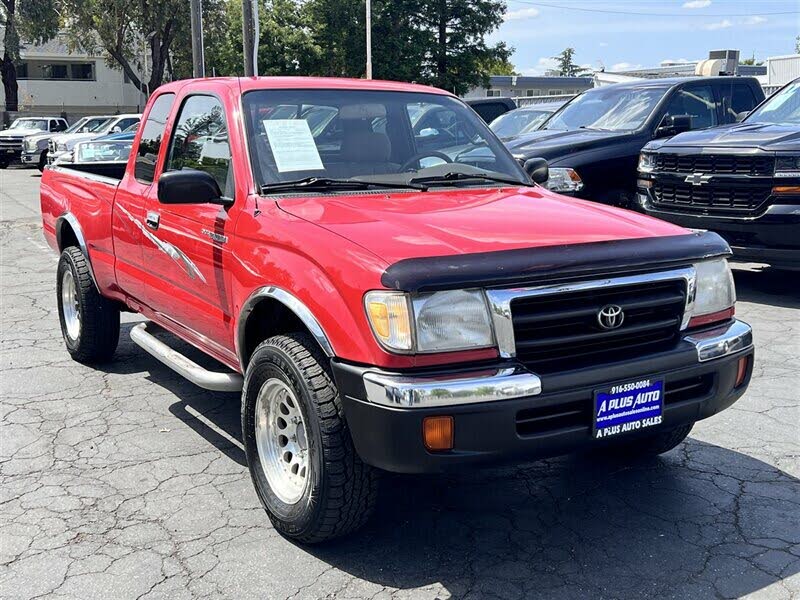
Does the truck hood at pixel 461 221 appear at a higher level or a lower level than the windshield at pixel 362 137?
lower

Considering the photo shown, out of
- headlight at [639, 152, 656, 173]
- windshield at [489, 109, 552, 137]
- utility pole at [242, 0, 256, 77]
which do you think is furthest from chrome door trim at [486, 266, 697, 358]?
utility pole at [242, 0, 256, 77]

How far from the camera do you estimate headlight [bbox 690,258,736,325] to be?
352 cm

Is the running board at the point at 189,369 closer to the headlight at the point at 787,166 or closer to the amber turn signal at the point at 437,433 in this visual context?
the amber turn signal at the point at 437,433

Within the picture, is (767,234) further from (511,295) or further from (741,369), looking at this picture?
(511,295)

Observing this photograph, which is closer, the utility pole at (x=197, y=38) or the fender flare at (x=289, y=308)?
the fender flare at (x=289, y=308)

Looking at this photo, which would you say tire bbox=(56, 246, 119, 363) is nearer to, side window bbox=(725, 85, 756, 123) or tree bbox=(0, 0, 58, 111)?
side window bbox=(725, 85, 756, 123)

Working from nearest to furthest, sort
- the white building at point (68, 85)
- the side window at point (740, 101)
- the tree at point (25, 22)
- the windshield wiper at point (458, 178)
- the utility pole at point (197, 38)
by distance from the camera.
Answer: the windshield wiper at point (458, 178) < the side window at point (740, 101) < the utility pole at point (197, 38) < the tree at point (25, 22) < the white building at point (68, 85)

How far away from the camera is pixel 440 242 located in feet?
10.4

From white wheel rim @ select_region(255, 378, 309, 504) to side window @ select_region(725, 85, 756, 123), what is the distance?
864 centimetres

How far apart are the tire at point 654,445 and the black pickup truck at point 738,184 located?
12.3 feet

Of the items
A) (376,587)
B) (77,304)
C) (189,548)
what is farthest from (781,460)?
(77,304)

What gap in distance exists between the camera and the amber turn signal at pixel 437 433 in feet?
9.48

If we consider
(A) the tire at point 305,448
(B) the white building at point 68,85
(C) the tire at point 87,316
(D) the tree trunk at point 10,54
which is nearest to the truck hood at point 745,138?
(C) the tire at point 87,316

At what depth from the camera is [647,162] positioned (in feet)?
27.6
